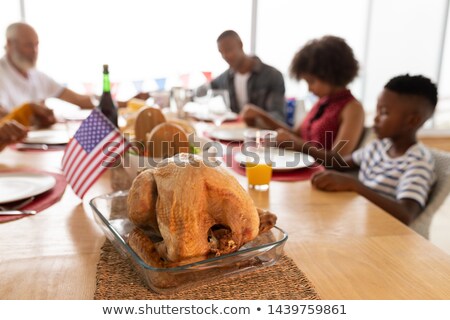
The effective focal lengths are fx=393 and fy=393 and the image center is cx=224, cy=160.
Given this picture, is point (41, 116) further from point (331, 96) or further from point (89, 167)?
point (331, 96)

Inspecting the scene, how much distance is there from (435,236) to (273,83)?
1366 millimetres

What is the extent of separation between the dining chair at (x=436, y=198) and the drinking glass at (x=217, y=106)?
85cm

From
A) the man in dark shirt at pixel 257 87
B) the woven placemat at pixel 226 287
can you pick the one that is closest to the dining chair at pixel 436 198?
the woven placemat at pixel 226 287

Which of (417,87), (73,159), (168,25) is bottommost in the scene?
(73,159)

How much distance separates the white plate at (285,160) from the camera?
972mm

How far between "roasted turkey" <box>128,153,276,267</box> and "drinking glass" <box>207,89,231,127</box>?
113 cm

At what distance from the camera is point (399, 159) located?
41.2 inches

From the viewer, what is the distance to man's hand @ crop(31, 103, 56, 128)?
145cm

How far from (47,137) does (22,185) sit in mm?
507

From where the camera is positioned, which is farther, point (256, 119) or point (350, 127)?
point (256, 119)

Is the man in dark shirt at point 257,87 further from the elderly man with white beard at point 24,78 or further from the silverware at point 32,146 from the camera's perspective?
the silverware at point 32,146

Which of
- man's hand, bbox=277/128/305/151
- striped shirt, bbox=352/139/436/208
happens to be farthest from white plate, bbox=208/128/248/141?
striped shirt, bbox=352/139/436/208

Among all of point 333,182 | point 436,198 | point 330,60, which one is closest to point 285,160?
point 333,182
